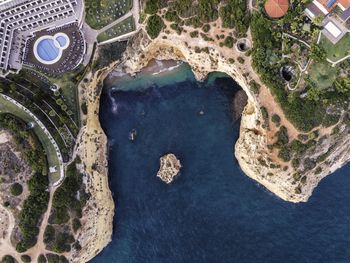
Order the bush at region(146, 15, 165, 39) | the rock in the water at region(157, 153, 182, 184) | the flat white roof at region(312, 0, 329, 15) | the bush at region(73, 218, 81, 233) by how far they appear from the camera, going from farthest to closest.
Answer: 1. the rock in the water at region(157, 153, 182, 184)
2. the bush at region(73, 218, 81, 233)
3. the bush at region(146, 15, 165, 39)
4. the flat white roof at region(312, 0, 329, 15)

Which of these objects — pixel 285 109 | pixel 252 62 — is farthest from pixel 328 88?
pixel 252 62

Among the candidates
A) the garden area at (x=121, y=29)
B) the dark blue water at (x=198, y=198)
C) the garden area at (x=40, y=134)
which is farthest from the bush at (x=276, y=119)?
the garden area at (x=40, y=134)

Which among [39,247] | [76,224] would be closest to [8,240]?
[39,247]

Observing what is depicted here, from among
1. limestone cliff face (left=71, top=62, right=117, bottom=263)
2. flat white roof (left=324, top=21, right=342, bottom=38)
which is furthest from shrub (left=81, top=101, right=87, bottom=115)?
flat white roof (left=324, top=21, right=342, bottom=38)

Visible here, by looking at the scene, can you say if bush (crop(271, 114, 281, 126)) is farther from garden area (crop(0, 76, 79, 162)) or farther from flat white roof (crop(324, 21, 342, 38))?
garden area (crop(0, 76, 79, 162))

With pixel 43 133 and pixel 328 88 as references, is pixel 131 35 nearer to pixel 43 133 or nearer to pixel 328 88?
pixel 43 133

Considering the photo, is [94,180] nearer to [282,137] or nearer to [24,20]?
[24,20]

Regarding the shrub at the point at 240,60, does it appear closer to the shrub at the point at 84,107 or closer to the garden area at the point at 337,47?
the garden area at the point at 337,47
